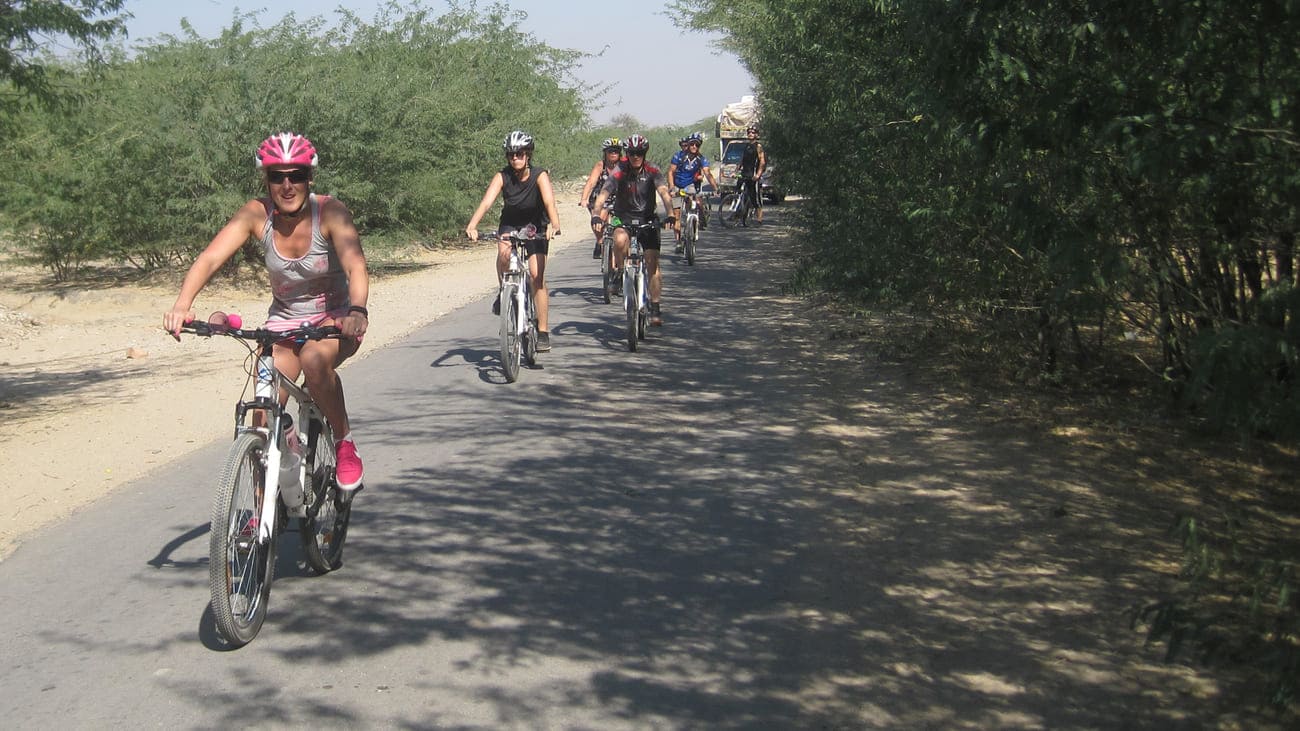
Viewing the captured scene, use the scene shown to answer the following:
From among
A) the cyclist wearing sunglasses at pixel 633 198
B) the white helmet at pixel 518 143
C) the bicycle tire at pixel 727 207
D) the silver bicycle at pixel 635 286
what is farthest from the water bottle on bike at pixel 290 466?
the bicycle tire at pixel 727 207

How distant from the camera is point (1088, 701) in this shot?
14.0 ft

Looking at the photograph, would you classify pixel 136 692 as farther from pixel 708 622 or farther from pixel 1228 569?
pixel 1228 569

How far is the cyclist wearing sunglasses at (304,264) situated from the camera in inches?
213

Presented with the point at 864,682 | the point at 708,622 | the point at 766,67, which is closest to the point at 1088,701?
the point at 864,682

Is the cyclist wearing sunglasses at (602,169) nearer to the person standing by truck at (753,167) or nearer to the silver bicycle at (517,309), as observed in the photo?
the silver bicycle at (517,309)

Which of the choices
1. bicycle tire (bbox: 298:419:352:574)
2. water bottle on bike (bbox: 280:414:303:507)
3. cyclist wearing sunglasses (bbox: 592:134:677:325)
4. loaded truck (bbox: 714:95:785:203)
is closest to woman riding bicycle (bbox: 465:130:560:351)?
cyclist wearing sunglasses (bbox: 592:134:677:325)

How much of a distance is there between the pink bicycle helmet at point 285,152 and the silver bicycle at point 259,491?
0.71 meters

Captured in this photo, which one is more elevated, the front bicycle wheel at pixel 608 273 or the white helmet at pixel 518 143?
the white helmet at pixel 518 143

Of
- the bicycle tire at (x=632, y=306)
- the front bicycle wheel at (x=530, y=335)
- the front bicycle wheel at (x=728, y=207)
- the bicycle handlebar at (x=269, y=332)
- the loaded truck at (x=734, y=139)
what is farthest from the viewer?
the loaded truck at (x=734, y=139)

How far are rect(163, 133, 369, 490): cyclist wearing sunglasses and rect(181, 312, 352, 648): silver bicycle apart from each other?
0.11m

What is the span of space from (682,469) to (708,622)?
2608mm

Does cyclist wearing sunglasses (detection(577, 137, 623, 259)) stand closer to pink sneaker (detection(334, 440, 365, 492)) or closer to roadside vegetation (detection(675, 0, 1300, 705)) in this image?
roadside vegetation (detection(675, 0, 1300, 705))

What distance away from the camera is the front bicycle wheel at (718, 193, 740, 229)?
31237 mm

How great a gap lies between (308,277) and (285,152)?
1.83 feet
